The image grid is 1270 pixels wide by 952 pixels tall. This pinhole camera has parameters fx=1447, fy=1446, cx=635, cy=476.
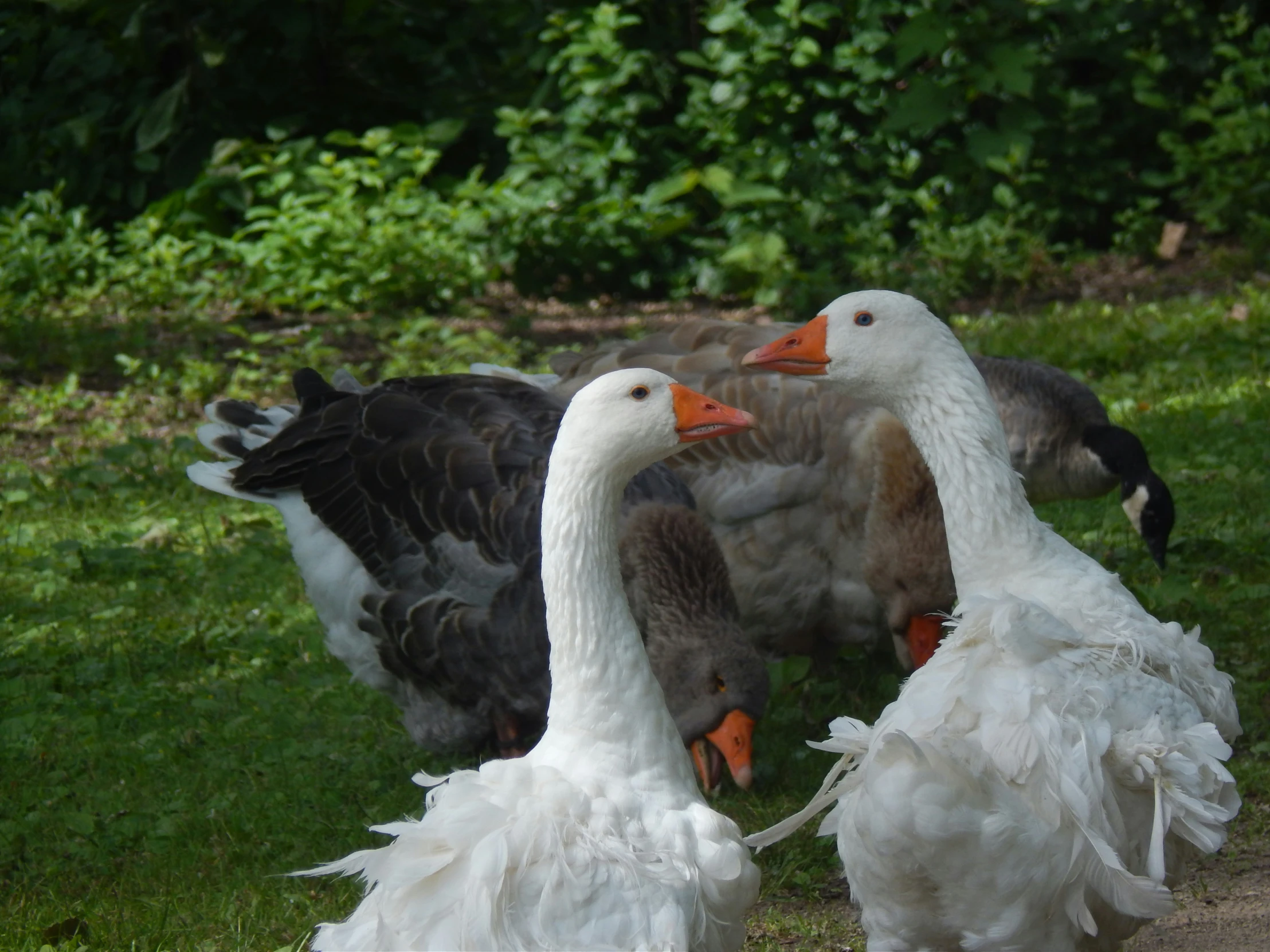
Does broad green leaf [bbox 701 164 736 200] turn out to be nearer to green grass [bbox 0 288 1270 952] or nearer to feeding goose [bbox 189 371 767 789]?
green grass [bbox 0 288 1270 952]

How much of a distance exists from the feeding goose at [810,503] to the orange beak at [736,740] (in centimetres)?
70

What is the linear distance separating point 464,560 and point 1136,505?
2.92 m

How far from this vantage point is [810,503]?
5.16 metres

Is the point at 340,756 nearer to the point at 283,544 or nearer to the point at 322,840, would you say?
the point at 322,840

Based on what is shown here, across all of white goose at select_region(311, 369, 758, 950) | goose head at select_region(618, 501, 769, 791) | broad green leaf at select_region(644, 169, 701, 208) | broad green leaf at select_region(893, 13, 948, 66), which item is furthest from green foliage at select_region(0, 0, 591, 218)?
white goose at select_region(311, 369, 758, 950)

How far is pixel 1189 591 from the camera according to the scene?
551 centimetres

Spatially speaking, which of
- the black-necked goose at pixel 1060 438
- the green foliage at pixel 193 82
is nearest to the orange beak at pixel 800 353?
the black-necked goose at pixel 1060 438

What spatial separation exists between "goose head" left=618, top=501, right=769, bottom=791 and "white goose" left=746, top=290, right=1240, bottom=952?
1.10 meters

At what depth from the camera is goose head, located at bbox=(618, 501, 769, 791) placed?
4305mm

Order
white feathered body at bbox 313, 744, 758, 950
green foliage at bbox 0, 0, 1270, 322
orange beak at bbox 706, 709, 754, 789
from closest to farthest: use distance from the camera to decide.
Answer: white feathered body at bbox 313, 744, 758, 950 < orange beak at bbox 706, 709, 754, 789 < green foliage at bbox 0, 0, 1270, 322

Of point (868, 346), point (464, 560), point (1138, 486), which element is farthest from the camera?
point (1138, 486)

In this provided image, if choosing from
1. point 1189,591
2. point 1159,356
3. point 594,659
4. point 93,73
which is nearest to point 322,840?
point 594,659

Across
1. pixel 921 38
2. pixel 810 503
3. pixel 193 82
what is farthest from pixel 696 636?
pixel 193 82

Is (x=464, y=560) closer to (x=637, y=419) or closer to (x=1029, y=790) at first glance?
(x=637, y=419)
